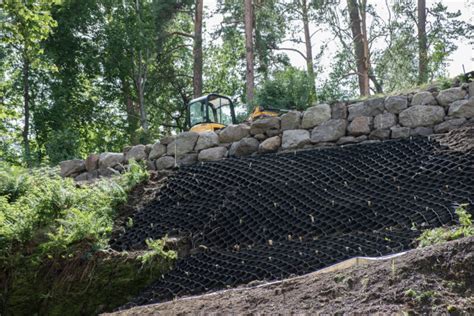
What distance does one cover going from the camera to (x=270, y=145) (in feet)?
33.0

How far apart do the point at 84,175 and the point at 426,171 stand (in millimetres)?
5720

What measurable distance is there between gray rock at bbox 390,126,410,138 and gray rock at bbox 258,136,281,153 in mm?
1595

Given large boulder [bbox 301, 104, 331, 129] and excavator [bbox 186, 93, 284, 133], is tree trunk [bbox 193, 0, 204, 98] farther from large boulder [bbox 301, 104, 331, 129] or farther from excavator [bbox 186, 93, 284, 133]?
large boulder [bbox 301, 104, 331, 129]

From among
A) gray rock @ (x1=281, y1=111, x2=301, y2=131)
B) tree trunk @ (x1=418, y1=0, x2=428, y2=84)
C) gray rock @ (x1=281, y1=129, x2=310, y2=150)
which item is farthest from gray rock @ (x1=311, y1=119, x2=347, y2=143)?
tree trunk @ (x1=418, y1=0, x2=428, y2=84)

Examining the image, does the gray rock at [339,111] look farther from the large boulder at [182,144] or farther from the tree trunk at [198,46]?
the tree trunk at [198,46]

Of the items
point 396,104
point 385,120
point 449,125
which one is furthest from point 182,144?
point 449,125

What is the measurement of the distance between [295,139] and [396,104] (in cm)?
143

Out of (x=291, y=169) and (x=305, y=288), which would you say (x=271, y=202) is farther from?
(x=305, y=288)

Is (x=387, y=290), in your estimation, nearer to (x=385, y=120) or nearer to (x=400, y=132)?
(x=400, y=132)

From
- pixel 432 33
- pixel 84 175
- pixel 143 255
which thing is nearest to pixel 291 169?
pixel 143 255

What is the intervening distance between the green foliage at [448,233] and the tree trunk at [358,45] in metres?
14.0

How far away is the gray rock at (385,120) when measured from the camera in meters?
9.44

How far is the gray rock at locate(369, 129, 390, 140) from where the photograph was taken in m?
9.42

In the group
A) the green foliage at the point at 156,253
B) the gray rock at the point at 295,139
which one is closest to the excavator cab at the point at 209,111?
the gray rock at the point at 295,139
